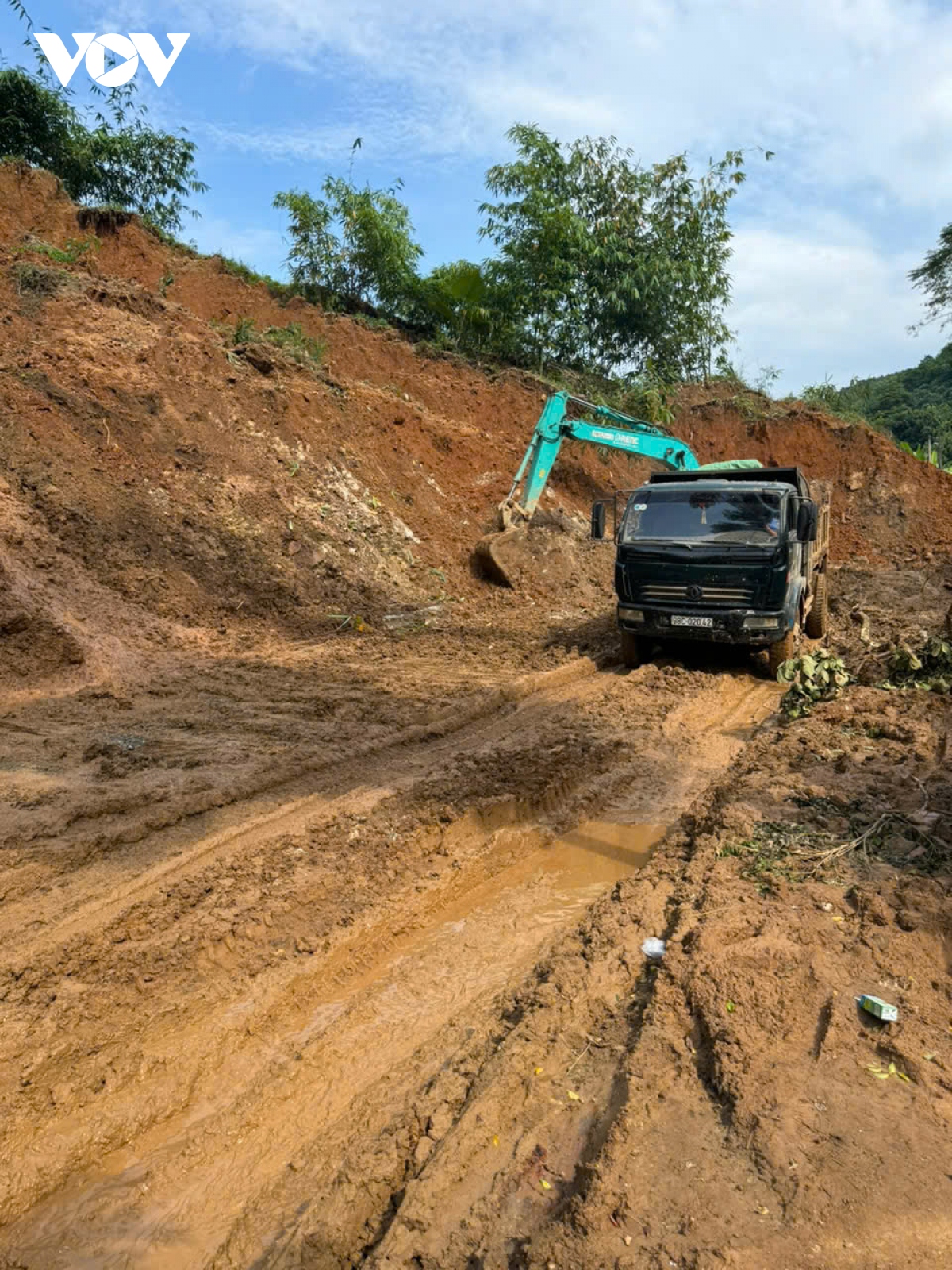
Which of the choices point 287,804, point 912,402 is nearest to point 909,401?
point 912,402

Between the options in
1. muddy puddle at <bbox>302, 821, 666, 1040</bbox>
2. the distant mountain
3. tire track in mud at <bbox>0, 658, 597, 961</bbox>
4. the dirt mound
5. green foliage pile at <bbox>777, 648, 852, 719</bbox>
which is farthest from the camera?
the distant mountain

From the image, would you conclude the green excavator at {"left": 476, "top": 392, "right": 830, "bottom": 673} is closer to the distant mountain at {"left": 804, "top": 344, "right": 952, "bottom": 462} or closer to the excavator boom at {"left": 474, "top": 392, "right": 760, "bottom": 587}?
the excavator boom at {"left": 474, "top": 392, "right": 760, "bottom": 587}

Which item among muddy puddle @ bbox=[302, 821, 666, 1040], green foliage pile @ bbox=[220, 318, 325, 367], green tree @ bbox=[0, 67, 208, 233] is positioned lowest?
muddy puddle @ bbox=[302, 821, 666, 1040]

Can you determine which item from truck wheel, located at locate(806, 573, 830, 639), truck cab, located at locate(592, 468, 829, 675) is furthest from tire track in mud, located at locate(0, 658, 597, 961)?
truck wheel, located at locate(806, 573, 830, 639)

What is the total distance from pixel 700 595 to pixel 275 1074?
762cm

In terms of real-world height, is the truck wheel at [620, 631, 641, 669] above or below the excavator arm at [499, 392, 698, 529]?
below

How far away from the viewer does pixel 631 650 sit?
1070 centimetres

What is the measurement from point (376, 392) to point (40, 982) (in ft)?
52.5

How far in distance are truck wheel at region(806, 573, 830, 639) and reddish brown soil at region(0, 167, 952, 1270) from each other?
72 cm

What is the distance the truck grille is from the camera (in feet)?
32.1

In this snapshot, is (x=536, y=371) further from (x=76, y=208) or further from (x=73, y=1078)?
(x=73, y=1078)

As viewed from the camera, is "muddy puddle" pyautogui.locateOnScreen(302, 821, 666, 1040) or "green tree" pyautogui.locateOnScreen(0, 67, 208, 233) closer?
"muddy puddle" pyautogui.locateOnScreen(302, 821, 666, 1040)

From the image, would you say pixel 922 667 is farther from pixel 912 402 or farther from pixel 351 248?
pixel 912 402

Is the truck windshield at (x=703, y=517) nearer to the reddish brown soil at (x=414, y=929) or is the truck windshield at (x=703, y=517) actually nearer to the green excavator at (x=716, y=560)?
the green excavator at (x=716, y=560)
